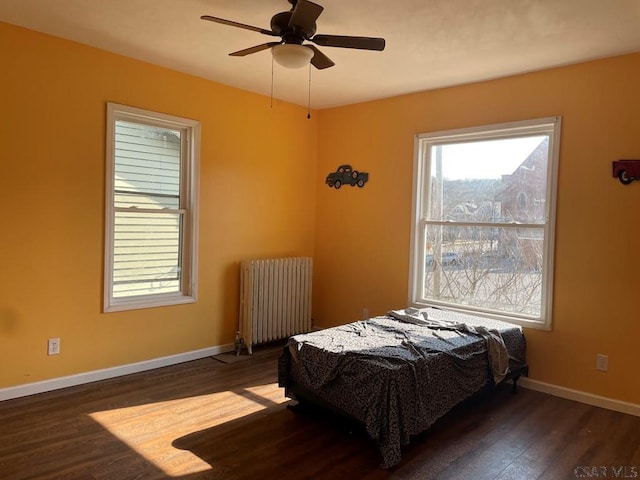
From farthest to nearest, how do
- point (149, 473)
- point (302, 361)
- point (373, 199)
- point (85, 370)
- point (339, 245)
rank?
point (339, 245) < point (373, 199) < point (85, 370) < point (302, 361) < point (149, 473)

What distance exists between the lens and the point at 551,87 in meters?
3.67

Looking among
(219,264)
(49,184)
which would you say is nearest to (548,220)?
(219,264)

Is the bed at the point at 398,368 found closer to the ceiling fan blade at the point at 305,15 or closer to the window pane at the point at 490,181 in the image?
the window pane at the point at 490,181

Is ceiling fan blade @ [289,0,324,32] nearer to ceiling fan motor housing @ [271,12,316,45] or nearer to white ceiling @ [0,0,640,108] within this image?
ceiling fan motor housing @ [271,12,316,45]

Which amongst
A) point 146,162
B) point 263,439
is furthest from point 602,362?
point 146,162

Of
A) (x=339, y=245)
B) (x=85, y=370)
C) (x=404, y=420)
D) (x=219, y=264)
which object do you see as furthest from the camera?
(x=339, y=245)

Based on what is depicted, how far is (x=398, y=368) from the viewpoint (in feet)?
8.55

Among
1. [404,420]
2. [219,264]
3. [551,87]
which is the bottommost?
[404,420]

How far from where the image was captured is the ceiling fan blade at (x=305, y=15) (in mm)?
2254

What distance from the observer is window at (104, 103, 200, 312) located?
376cm

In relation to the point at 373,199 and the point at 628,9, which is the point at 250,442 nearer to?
the point at 373,199

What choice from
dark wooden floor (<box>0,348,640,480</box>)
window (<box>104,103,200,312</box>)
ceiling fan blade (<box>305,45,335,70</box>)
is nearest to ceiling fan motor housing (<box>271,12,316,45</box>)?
ceiling fan blade (<box>305,45,335,70</box>)

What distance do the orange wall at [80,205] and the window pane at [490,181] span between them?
1.98 metres

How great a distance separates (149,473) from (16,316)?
1.69 metres
